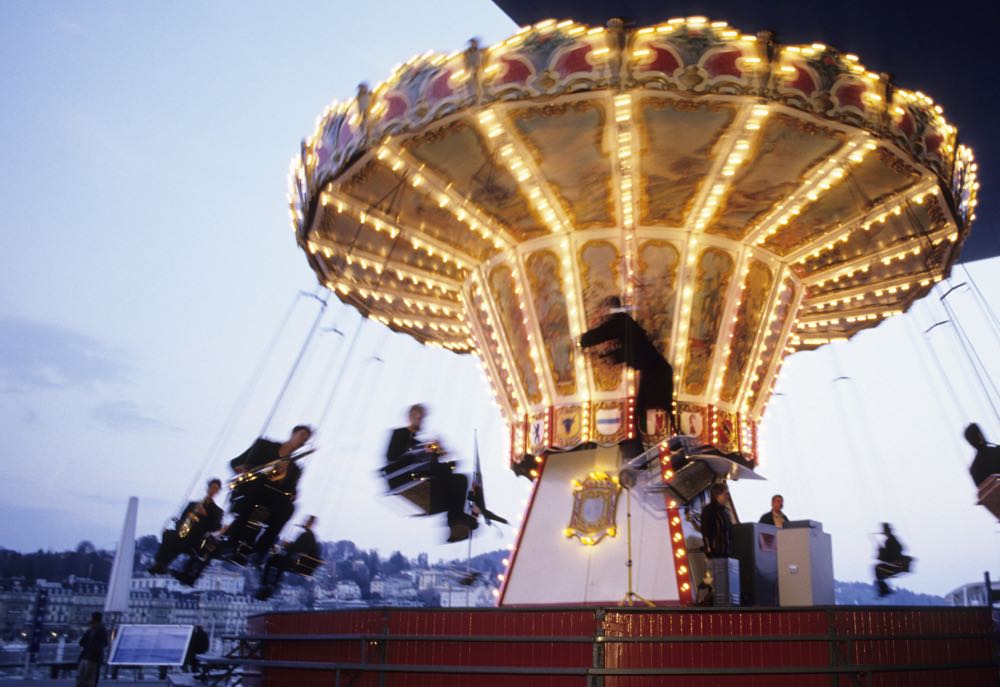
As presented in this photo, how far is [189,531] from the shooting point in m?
11.3

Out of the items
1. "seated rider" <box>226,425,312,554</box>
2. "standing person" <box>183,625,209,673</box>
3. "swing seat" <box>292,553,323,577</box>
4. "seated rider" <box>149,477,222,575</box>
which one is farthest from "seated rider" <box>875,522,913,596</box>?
"standing person" <box>183,625,209,673</box>

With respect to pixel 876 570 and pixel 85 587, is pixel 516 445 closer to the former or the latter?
pixel 876 570

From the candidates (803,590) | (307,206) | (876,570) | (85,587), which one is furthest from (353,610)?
(85,587)

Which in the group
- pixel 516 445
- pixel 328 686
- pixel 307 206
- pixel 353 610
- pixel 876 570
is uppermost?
pixel 307 206

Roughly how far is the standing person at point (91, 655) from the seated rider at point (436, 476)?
3.79 metres

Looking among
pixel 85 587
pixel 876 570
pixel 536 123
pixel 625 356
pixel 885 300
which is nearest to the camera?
pixel 536 123

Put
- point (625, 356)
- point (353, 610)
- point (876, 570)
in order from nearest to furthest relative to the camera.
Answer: point (353, 610) → point (625, 356) → point (876, 570)

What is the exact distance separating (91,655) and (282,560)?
2.30 m

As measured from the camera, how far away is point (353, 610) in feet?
25.8

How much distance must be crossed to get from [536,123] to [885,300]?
706cm

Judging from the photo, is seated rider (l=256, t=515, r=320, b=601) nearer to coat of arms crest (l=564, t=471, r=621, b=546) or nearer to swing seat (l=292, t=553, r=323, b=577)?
swing seat (l=292, t=553, r=323, b=577)

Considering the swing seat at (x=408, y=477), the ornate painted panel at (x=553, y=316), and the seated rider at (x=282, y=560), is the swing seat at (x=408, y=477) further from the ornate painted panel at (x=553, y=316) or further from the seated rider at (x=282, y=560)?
the ornate painted panel at (x=553, y=316)

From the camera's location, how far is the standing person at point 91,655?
1107 cm

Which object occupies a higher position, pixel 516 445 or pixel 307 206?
pixel 307 206
